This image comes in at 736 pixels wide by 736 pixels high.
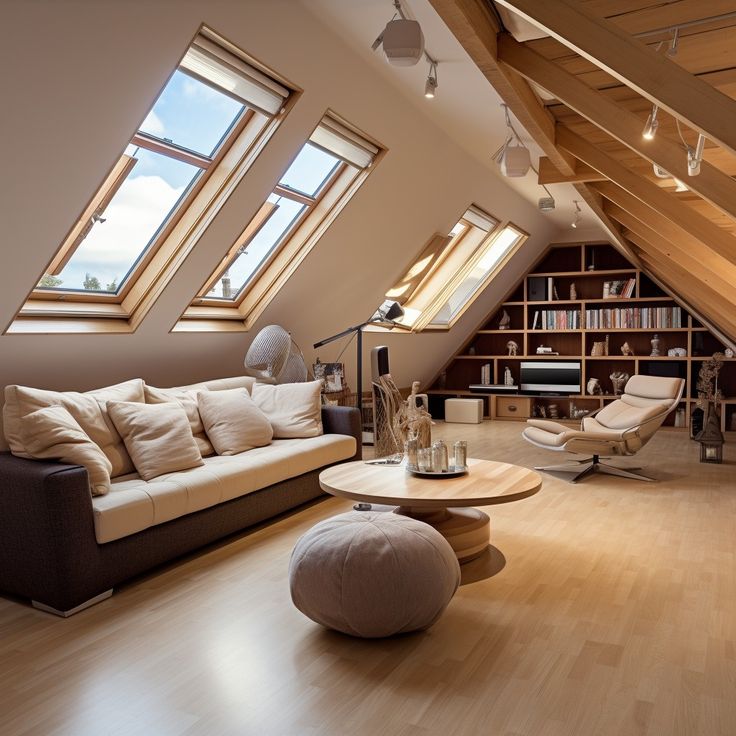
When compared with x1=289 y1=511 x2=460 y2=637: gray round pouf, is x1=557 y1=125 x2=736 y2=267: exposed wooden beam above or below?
above

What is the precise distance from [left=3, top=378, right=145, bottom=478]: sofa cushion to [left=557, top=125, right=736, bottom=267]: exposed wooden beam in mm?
2902

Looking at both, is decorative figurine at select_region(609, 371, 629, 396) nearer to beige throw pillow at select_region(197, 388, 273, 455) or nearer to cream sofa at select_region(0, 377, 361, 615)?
beige throw pillow at select_region(197, 388, 273, 455)

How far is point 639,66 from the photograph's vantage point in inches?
74.9

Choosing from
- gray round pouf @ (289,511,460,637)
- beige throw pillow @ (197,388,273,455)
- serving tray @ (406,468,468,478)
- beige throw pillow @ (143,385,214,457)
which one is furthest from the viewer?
beige throw pillow @ (197,388,273,455)

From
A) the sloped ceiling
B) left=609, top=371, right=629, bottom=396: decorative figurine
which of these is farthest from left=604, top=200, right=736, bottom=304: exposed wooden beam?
left=609, top=371, right=629, bottom=396: decorative figurine

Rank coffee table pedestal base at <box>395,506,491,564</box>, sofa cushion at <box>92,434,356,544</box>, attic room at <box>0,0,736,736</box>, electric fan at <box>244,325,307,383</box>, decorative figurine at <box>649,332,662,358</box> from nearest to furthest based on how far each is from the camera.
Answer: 1. attic room at <box>0,0,736,736</box>
2. sofa cushion at <box>92,434,356,544</box>
3. coffee table pedestal base at <box>395,506,491,564</box>
4. electric fan at <box>244,325,307,383</box>
5. decorative figurine at <box>649,332,662,358</box>

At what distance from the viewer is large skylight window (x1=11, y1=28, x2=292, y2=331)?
370cm

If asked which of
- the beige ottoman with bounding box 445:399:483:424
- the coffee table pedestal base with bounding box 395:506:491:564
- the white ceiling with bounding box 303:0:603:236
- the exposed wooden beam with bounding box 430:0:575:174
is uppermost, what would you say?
the white ceiling with bounding box 303:0:603:236

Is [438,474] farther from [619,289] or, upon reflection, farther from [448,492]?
[619,289]

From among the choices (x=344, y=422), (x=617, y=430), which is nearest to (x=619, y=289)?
(x=617, y=430)

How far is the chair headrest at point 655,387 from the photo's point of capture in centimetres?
588

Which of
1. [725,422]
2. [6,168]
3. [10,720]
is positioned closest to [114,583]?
[10,720]

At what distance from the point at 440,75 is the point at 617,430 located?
326cm

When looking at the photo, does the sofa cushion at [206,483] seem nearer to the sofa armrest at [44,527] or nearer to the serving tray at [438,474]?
the sofa armrest at [44,527]
